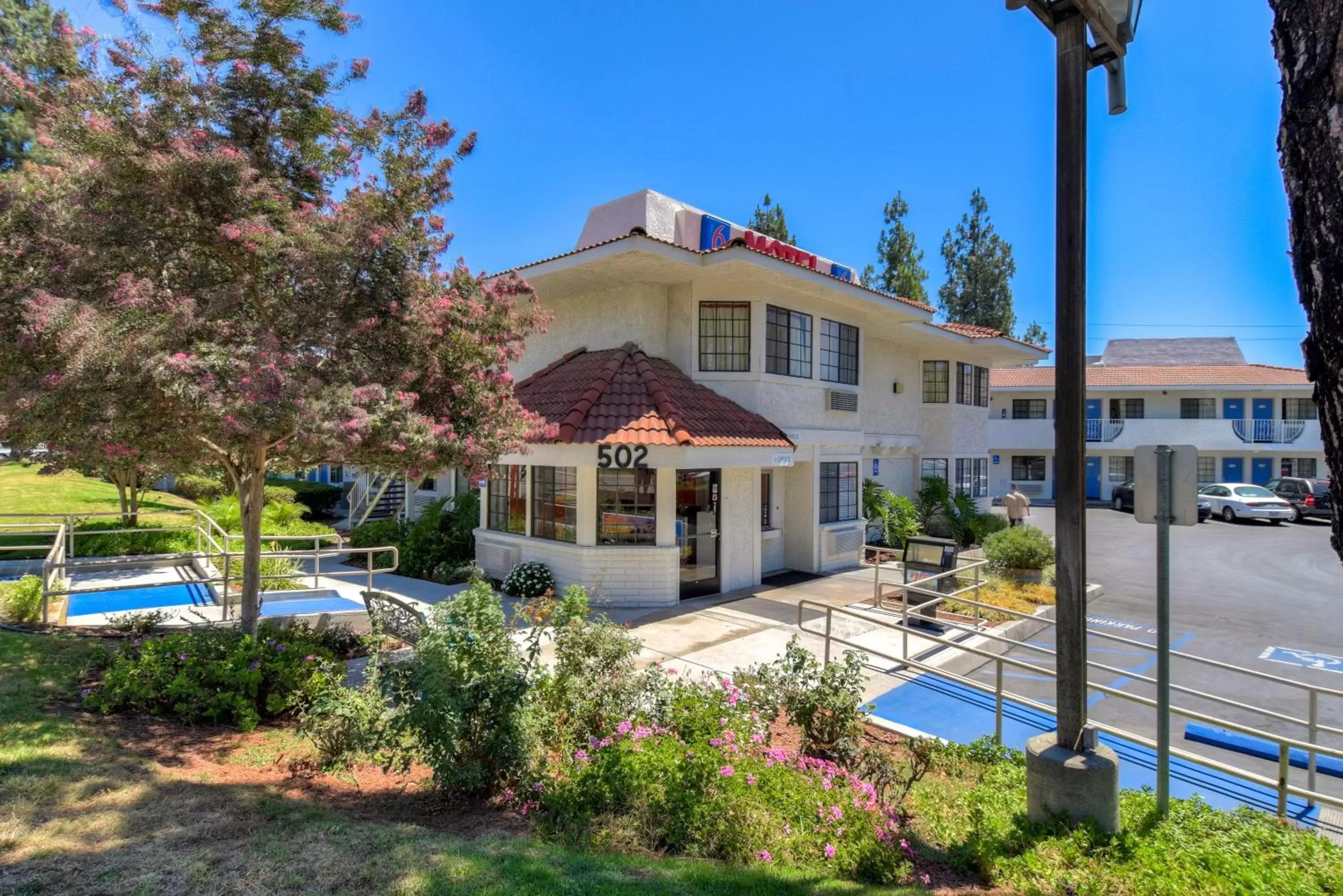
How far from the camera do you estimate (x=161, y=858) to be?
3426 mm

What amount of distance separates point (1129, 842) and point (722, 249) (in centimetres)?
1027

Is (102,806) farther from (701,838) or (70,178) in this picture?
(70,178)

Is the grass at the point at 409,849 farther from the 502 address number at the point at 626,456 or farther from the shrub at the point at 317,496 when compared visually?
the shrub at the point at 317,496

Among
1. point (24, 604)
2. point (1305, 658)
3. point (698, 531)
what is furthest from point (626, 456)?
point (1305, 658)

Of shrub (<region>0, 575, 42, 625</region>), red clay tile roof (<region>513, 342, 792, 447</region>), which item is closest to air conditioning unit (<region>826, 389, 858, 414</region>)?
red clay tile roof (<region>513, 342, 792, 447</region>)

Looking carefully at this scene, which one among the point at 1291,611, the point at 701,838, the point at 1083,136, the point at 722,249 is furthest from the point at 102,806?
the point at 1291,611

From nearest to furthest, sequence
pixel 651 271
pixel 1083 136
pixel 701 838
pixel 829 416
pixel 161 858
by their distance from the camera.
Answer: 1. pixel 161 858
2. pixel 701 838
3. pixel 1083 136
4. pixel 651 271
5. pixel 829 416

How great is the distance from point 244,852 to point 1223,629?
15.4 meters

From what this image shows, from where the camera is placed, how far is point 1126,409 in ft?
117

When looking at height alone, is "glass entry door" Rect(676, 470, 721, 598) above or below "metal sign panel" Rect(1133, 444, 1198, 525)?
below

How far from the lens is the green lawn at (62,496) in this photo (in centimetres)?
1994

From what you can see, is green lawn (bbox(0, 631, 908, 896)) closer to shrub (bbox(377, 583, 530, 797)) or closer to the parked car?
shrub (bbox(377, 583, 530, 797))

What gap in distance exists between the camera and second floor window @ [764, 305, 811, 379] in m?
14.5

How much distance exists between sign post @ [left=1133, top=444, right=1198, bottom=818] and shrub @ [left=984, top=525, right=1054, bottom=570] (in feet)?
34.7
